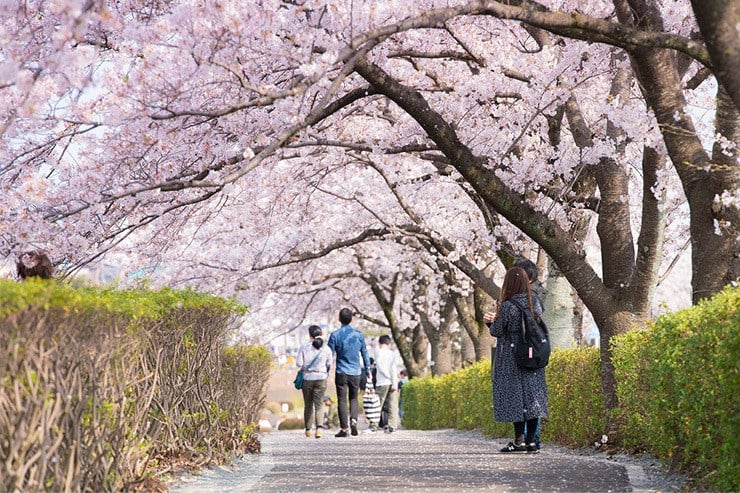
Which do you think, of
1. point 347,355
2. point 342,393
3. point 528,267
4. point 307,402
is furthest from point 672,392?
point 307,402

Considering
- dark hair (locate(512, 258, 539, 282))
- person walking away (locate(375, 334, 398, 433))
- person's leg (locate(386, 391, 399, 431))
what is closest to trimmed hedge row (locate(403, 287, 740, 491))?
dark hair (locate(512, 258, 539, 282))

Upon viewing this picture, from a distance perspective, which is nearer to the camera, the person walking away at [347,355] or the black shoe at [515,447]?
the black shoe at [515,447]

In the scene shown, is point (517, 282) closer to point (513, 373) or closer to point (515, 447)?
point (513, 373)

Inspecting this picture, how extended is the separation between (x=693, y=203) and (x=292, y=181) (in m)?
8.81

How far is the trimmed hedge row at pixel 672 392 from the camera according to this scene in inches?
224

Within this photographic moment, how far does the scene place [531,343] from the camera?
9.84 metres

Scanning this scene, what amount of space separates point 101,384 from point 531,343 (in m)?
4.97

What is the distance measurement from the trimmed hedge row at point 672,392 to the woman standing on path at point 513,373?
0.78 metres

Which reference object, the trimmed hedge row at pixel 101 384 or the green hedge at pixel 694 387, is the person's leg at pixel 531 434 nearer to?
the green hedge at pixel 694 387

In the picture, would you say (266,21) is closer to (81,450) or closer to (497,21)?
(81,450)

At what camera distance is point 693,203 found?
32.1 ft

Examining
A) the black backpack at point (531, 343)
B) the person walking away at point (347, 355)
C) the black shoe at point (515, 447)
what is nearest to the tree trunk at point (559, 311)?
the person walking away at point (347, 355)

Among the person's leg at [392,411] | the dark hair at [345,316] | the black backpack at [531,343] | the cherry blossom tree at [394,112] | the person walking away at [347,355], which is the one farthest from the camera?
the person's leg at [392,411]

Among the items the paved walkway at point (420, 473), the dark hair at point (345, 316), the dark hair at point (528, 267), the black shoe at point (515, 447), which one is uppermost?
the dark hair at point (345, 316)
